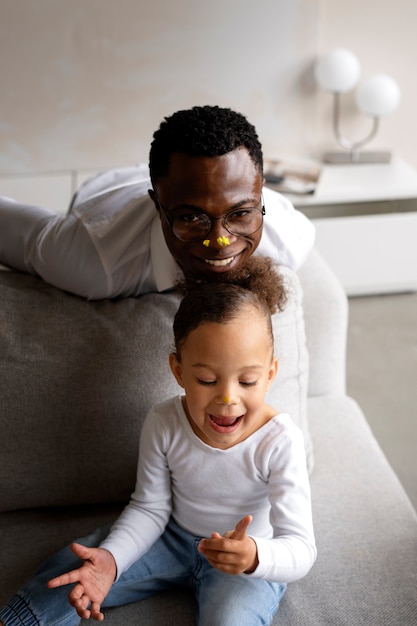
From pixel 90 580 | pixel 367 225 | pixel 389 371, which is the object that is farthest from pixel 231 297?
pixel 367 225

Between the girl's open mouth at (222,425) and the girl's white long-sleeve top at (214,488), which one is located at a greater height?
the girl's open mouth at (222,425)

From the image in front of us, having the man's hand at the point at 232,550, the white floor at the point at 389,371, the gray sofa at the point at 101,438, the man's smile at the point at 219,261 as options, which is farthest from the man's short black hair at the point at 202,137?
the white floor at the point at 389,371

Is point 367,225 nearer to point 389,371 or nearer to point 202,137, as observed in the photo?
point 389,371

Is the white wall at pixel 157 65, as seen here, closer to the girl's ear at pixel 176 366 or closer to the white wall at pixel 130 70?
the white wall at pixel 130 70

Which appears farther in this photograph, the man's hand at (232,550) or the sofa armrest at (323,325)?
the sofa armrest at (323,325)

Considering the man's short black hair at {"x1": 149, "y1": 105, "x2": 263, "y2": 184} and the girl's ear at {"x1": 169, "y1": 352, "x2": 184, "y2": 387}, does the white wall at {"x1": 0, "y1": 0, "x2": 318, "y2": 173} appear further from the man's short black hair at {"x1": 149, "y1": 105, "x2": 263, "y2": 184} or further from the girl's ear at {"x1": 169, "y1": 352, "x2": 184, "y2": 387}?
the girl's ear at {"x1": 169, "y1": 352, "x2": 184, "y2": 387}

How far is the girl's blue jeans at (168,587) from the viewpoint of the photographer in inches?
52.1

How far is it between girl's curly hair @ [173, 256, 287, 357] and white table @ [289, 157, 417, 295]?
5.10 feet

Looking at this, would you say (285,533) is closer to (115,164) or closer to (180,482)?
(180,482)

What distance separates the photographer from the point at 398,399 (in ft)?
8.66

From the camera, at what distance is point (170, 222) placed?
4.87 ft

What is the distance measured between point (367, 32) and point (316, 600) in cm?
238

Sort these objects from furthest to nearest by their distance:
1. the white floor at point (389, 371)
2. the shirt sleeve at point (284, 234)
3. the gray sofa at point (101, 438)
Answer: the white floor at point (389, 371), the shirt sleeve at point (284, 234), the gray sofa at point (101, 438)

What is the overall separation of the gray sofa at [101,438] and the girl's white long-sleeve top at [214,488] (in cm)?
13
